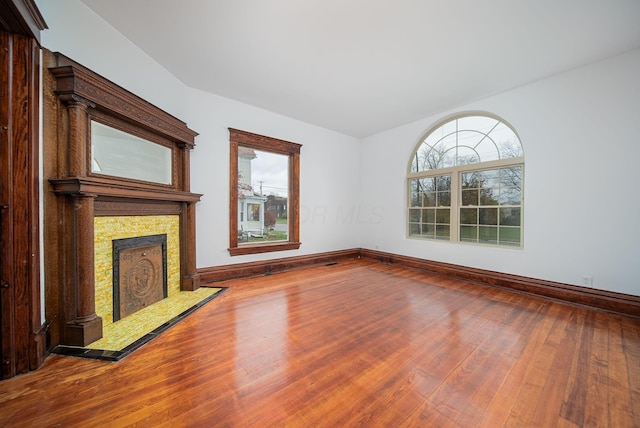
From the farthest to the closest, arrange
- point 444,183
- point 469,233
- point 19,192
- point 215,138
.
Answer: point 444,183
point 469,233
point 215,138
point 19,192

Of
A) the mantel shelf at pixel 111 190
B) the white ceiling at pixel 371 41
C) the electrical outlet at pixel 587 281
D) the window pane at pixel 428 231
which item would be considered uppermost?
the white ceiling at pixel 371 41

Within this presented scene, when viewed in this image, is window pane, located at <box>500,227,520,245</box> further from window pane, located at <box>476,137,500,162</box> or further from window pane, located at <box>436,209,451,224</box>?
window pane, located at <box>476,137,500,162</box>

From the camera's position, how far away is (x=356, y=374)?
168 centimetres

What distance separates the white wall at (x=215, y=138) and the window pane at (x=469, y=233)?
8.08ft

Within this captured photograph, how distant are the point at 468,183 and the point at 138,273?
5.23m

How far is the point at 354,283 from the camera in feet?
12.6

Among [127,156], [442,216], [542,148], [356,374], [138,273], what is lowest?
[356,374]

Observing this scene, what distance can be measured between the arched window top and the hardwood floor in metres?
2.48

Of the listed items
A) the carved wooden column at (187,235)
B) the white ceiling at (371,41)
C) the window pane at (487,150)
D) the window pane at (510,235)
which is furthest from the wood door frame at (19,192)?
the window pane at (510,235)

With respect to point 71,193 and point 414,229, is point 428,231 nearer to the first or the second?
point 414,229

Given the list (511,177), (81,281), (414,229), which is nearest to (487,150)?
(511,177)

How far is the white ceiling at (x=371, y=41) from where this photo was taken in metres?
2.17

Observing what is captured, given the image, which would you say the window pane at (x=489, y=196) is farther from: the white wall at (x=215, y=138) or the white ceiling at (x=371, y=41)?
the white wall at (x=215, y=138)

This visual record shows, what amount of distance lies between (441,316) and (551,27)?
129 inches
